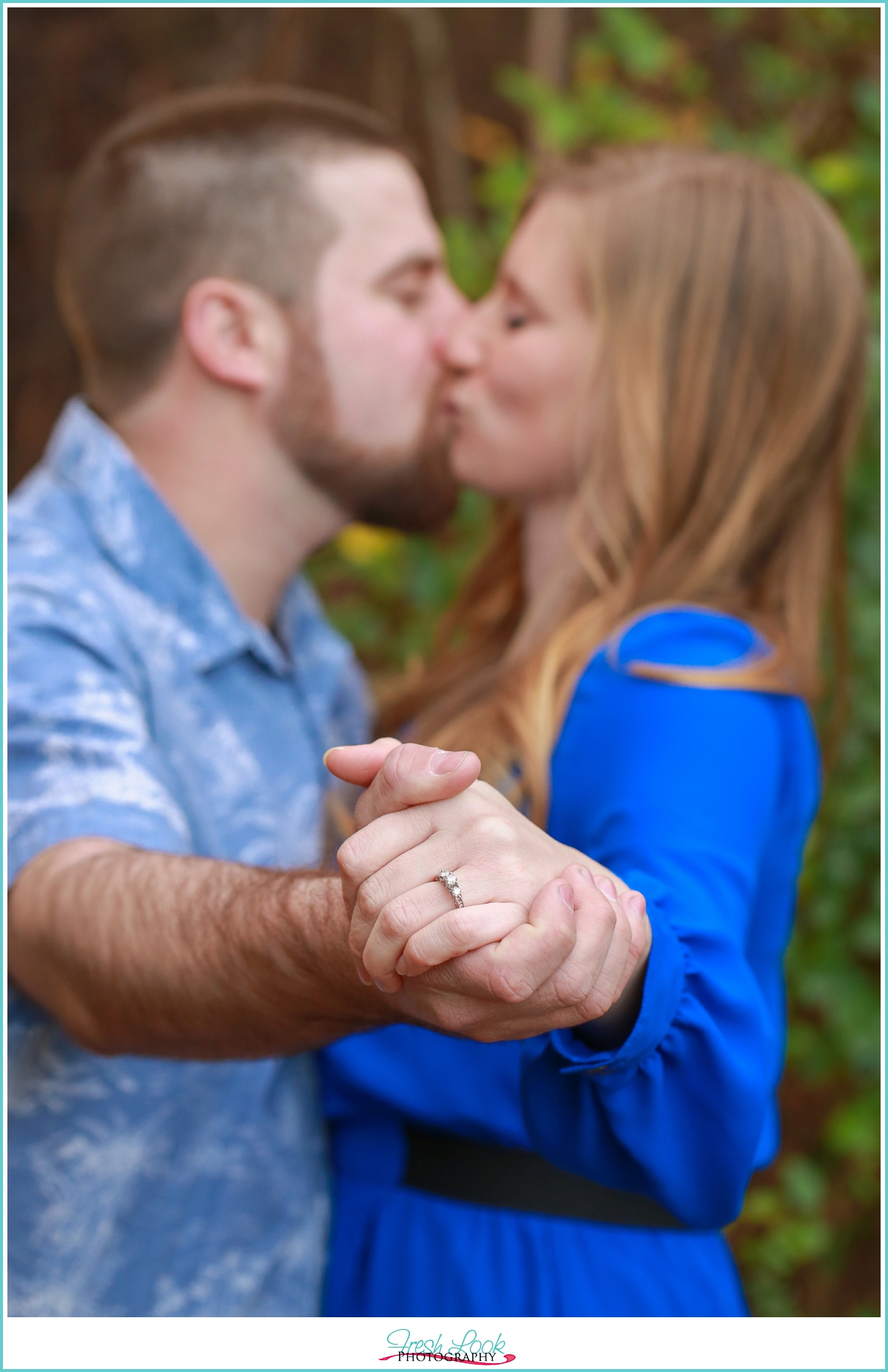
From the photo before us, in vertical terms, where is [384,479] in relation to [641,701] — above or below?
above

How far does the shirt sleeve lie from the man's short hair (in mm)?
759

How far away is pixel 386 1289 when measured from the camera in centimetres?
152

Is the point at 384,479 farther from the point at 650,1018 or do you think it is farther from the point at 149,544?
the point at 650,1018

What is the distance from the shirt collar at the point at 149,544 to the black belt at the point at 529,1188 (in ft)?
2.61

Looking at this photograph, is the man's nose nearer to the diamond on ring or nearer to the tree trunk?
the diamond on ring

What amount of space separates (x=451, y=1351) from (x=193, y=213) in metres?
1.86

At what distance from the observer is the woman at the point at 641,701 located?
110cm

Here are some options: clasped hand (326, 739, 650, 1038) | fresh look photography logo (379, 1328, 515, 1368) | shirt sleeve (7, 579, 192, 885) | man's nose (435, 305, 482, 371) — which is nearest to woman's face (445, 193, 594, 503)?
man's nose (435, 305, 482, 371)

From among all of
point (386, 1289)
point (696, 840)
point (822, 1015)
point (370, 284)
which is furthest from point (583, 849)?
point (822, 1015)

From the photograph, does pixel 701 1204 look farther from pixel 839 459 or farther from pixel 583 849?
pixel 839 459

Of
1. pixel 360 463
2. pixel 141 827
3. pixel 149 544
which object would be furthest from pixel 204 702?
pixel 360 463

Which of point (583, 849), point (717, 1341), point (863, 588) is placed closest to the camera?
point (583, 849)

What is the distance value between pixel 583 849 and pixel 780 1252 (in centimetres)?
227

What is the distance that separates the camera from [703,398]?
5.52ft
